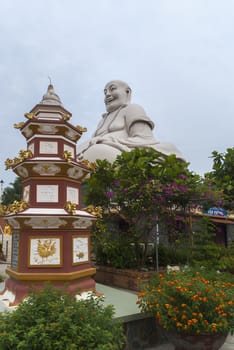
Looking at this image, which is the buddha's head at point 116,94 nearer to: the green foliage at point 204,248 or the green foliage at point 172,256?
the green foliage at point 172,256

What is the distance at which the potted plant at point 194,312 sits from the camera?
3.33 meters

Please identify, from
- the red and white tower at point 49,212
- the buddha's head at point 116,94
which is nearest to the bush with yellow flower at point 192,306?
the red and white tower at point 49,212

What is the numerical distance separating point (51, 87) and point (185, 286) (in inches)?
164

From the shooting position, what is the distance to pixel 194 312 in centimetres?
338

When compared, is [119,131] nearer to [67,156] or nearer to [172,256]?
[172,256]

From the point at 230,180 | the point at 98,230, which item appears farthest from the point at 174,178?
the point at 98,230

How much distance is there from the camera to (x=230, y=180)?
7156 mm

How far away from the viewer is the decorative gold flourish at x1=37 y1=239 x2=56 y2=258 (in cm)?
475

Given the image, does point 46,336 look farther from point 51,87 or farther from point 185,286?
point 51,87

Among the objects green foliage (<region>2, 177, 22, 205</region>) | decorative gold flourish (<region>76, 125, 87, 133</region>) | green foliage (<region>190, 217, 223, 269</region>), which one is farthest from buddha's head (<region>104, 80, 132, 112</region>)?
green foliage (<region>2, 177, 22, 205</region>)

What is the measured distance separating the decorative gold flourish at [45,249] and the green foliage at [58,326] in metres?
1.52

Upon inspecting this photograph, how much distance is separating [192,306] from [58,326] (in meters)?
1.52

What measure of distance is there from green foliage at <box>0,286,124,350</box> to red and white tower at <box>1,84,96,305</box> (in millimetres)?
1460

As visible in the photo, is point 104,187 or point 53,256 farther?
point 104,187
